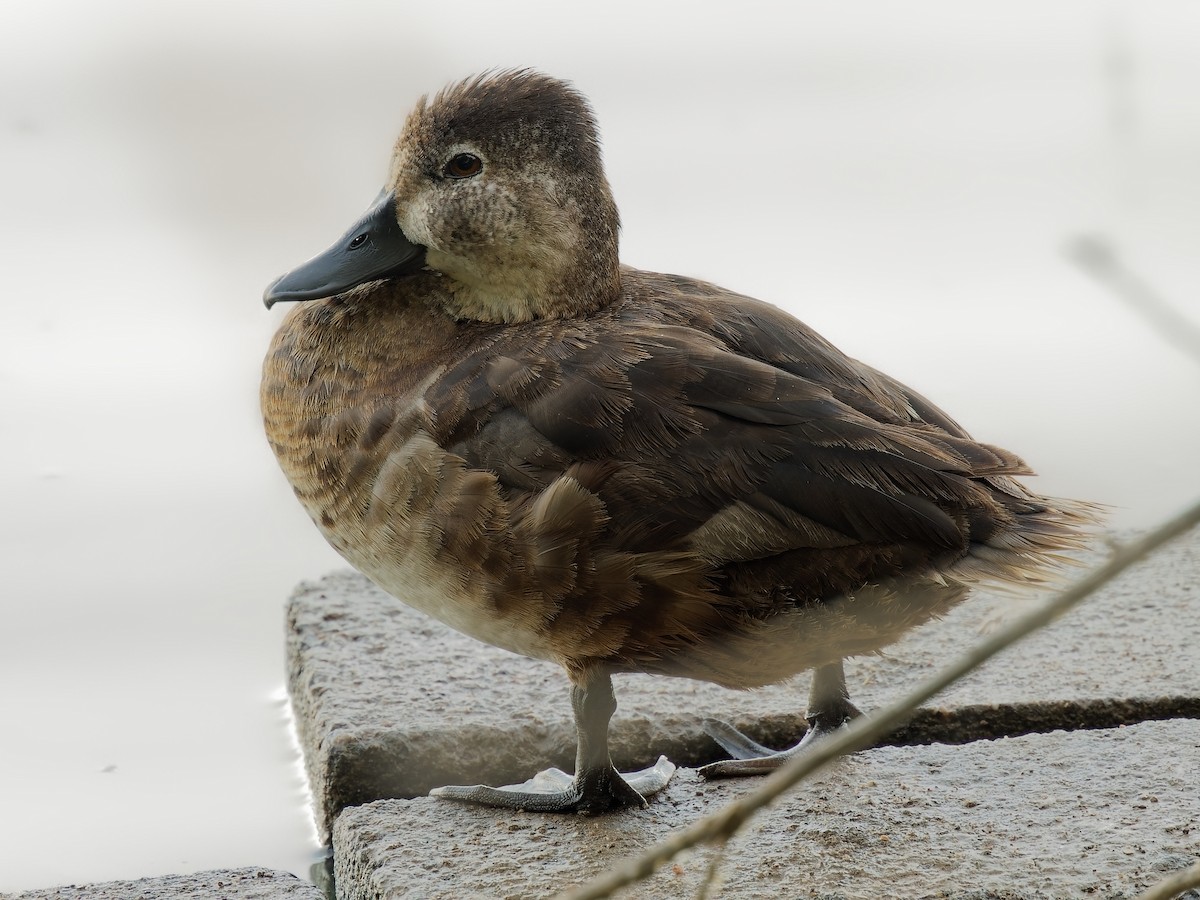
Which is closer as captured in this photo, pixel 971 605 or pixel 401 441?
pixel 401 441

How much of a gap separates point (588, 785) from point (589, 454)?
514mm

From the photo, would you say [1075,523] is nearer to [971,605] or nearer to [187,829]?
[971,605]

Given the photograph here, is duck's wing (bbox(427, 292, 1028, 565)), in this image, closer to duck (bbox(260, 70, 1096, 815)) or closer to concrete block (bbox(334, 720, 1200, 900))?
duck (bbox(260, 70, 1096, 815))

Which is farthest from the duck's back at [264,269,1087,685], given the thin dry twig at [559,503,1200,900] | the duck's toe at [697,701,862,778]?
the thin dry twig at [559,503,1200,900]

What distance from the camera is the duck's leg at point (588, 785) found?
2.05m

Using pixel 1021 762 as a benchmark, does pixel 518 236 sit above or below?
above

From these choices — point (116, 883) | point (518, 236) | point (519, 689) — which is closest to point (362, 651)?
point (519, 689)

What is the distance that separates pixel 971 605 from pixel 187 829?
153cm

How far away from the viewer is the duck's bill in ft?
7.14

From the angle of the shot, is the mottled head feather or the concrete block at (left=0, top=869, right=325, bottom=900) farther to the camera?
the mottled head feather

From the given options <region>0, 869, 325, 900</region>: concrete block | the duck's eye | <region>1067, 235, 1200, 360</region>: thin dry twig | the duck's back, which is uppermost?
the duck's eye

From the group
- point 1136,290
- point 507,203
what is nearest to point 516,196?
point 507,203

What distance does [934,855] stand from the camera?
1.90m

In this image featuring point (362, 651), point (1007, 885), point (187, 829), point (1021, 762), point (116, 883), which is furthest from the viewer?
point (362, 651)
